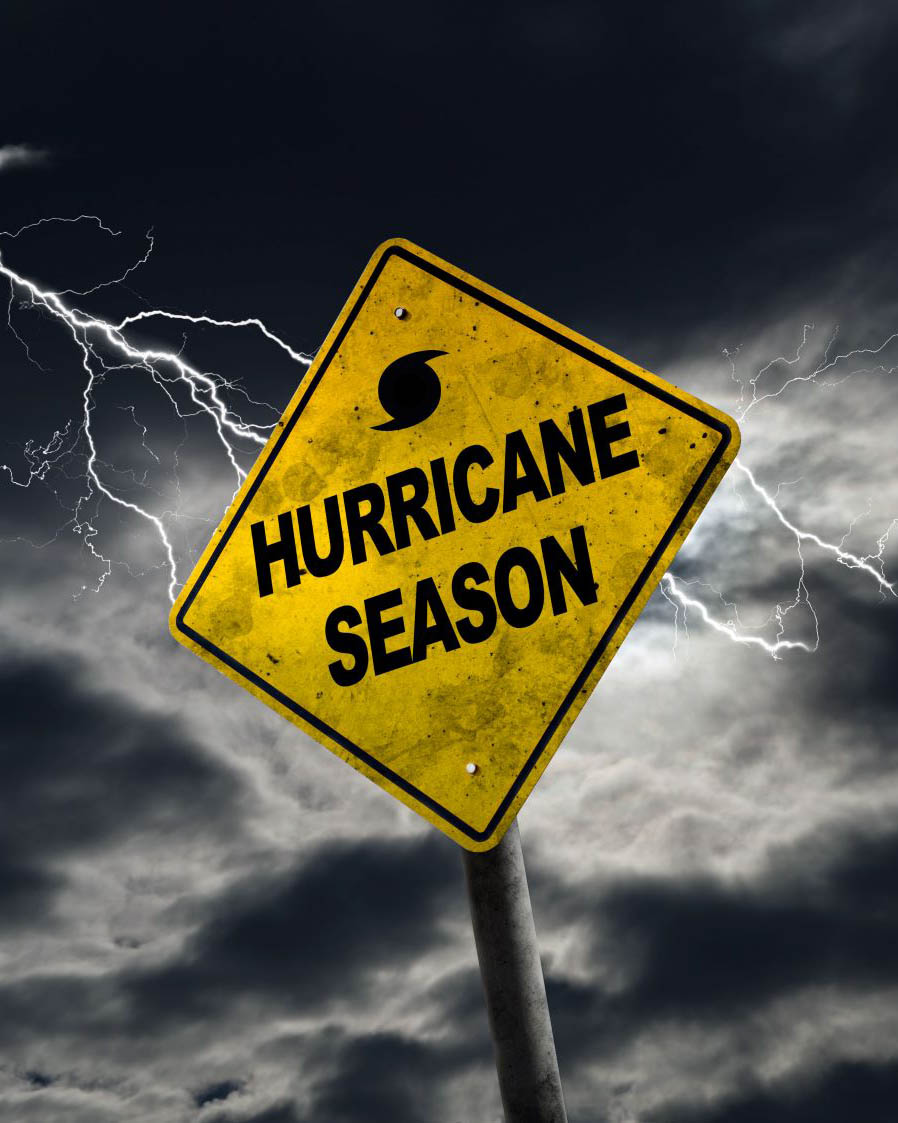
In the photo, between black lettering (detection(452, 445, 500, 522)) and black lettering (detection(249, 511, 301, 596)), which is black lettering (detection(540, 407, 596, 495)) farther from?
black lettering (detection(249, 511, 301, 596))

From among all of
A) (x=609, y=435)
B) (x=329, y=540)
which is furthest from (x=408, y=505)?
(x=609, y=435)

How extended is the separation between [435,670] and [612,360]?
0.96 m

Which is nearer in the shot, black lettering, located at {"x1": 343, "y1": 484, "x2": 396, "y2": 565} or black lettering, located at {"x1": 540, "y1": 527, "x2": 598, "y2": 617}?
black lettering, located at {"x1": 540, "y1": 527, "x2": 598, "y2": 617}

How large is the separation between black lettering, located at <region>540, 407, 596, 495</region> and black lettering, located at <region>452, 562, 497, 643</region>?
0.97 ft

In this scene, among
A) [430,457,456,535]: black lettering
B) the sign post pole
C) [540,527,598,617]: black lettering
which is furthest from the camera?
[430,457,456,535]: black lettering

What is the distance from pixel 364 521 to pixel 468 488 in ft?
0.98

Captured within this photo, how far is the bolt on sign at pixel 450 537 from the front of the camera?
2129mm

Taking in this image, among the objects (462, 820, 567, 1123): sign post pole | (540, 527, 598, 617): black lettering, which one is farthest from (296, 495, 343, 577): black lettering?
(462, 820, 567, 1123): sign post pole

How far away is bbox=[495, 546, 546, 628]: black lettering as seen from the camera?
2.17m

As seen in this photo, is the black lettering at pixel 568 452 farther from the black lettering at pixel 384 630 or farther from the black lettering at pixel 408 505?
the black lettering at pixel 384 630

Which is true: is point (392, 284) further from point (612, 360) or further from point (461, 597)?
point (461, 597)

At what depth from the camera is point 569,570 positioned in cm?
219

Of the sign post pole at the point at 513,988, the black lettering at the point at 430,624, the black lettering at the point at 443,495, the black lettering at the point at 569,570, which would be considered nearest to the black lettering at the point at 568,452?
the black lettering at the point at 569,570

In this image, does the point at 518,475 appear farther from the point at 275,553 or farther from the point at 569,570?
the point at 275,553
